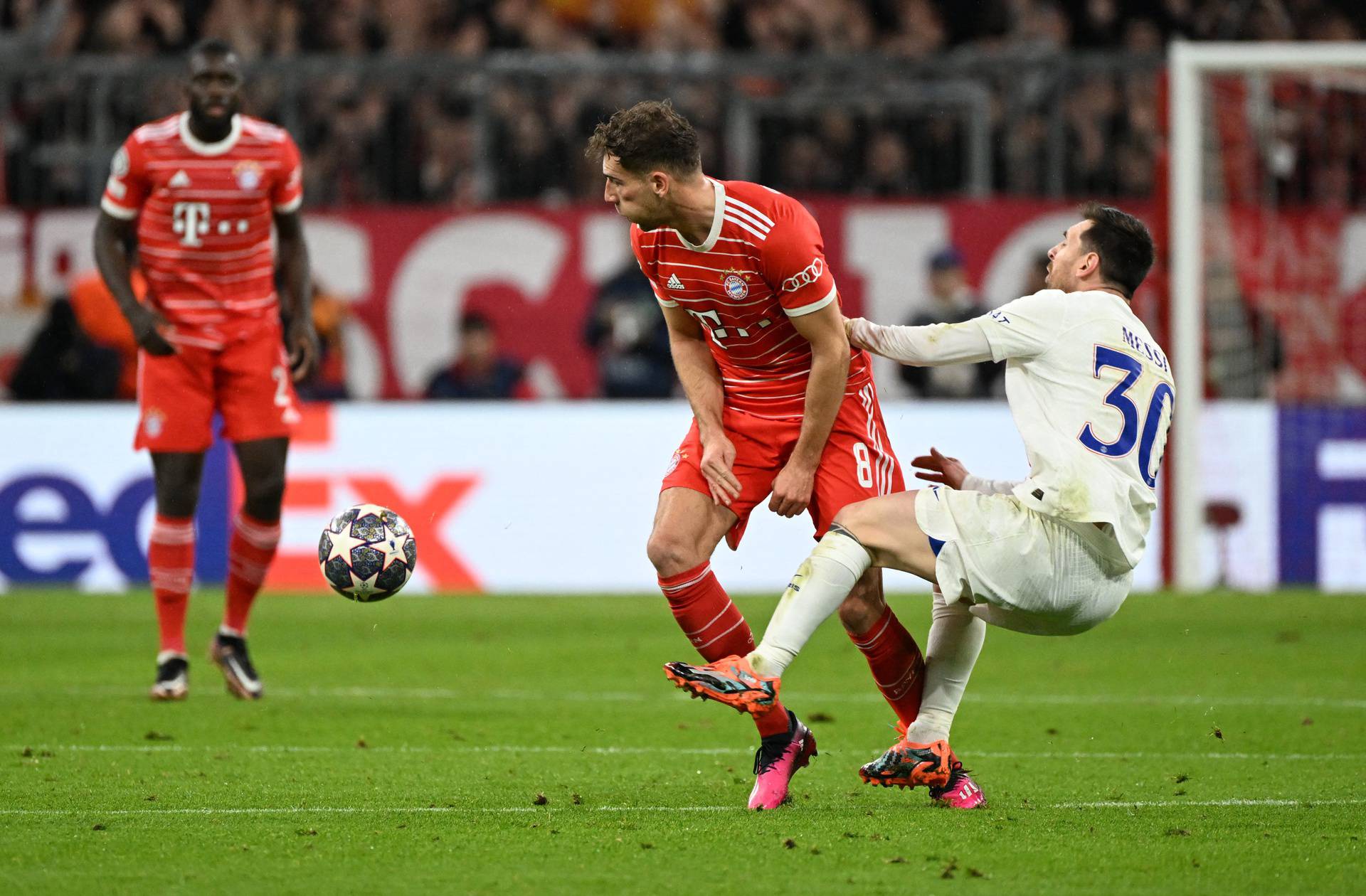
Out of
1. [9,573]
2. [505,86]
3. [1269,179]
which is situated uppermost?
[505,86]

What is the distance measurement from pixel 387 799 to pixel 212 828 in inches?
24.2

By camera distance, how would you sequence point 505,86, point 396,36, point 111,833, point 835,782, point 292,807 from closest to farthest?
point 111,833
point 292,807
point 835,782
point 505,86
point 396,36

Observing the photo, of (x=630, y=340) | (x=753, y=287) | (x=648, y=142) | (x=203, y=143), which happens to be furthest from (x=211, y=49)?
(x=630, y=340)

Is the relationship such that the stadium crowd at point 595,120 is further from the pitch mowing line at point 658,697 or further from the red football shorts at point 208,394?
the pitch mowing line at point 658,697

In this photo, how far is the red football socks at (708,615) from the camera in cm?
545

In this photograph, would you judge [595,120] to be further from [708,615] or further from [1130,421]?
[1130,421]

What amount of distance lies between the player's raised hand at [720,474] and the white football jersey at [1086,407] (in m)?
0.83

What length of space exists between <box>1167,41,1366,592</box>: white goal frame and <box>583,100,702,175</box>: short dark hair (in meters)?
8.02

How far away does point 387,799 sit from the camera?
5562 millimetres

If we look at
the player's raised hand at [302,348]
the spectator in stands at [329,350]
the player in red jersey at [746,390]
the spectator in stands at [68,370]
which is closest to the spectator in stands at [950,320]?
the spectator in stands at [329,350]

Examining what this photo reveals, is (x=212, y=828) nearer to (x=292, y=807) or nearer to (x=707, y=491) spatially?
(x=292, y=807)

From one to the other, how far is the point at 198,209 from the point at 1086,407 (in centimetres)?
430

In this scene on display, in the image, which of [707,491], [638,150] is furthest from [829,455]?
[638,150]

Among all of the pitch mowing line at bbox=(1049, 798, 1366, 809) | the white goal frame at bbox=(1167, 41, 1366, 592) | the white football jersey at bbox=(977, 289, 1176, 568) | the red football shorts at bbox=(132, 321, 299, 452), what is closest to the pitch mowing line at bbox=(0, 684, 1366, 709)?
the red football shorts at bbox=(132, 321, 299, 452)
